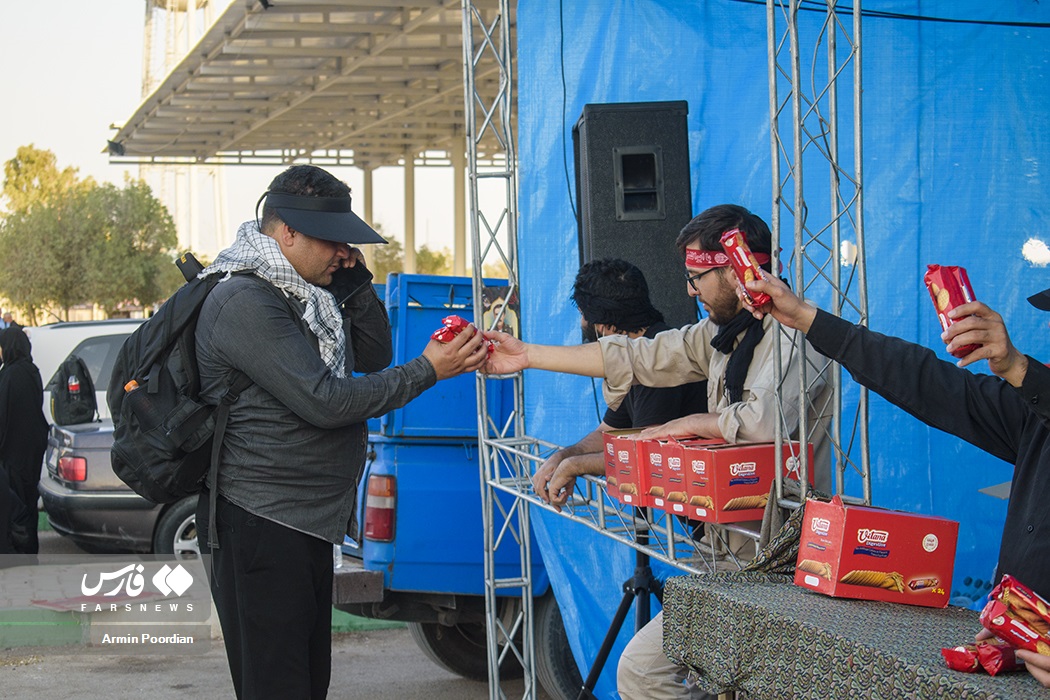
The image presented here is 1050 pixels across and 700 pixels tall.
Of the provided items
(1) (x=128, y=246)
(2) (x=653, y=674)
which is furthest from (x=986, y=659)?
(1) (x=128, y=246)

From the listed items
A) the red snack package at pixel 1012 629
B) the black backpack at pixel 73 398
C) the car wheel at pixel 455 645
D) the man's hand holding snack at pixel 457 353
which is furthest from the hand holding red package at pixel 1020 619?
the black backpack at pixel 73 398

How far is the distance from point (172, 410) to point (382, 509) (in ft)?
8.05

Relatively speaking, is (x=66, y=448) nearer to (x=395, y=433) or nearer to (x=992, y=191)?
(x=395, y=433)

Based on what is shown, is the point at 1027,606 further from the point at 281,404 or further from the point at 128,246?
the point at 128,246

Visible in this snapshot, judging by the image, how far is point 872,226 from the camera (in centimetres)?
489

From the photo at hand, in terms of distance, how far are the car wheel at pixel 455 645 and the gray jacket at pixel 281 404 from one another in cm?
303

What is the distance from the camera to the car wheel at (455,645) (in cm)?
602

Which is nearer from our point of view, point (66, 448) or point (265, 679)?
point (265, 679)

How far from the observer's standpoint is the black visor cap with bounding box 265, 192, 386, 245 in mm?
3133

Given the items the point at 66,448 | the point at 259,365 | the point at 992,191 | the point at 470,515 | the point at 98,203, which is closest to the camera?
the point at 259,365

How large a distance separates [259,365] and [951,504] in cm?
323

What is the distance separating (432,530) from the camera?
539cm

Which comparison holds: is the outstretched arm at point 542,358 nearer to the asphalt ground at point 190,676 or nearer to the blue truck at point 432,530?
the blue truck at point 432,530

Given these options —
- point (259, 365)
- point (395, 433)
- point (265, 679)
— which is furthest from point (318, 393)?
point (395, 433)
